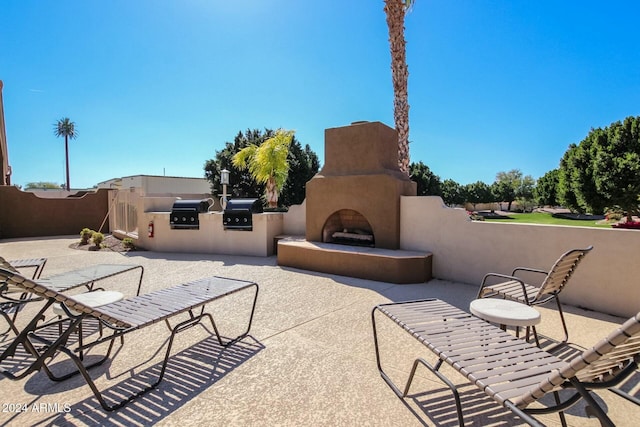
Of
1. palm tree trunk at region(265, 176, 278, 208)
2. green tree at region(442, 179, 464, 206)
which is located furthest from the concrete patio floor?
green tree at region(442, 179, 464, 206)

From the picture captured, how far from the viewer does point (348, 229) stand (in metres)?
8.98

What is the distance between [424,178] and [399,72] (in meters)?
16.3

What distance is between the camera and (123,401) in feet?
8.55

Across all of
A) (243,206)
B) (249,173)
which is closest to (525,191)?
(249,173)

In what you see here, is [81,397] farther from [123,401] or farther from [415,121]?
[415,121]

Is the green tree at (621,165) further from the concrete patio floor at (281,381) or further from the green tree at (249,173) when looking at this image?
the green tree at (249,173)

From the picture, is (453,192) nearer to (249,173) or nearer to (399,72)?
(249,173)

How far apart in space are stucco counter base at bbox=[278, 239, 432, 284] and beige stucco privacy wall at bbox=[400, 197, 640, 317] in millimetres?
555

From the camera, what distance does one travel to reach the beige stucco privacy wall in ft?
15.5

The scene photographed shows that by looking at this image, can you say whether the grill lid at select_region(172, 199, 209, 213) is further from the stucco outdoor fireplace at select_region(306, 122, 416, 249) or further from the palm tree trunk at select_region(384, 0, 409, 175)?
the palm tree trunk at select_region(384, 0, 409, 175)

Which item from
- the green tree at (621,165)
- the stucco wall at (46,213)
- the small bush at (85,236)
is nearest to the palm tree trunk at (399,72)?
the green tree at (621,165)

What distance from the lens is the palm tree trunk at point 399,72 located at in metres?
12.2

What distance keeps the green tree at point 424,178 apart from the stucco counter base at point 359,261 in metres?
21.0

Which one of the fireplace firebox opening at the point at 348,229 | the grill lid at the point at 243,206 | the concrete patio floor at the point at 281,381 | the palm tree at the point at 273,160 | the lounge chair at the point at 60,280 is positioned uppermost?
the palm tree at the point at 273,160
